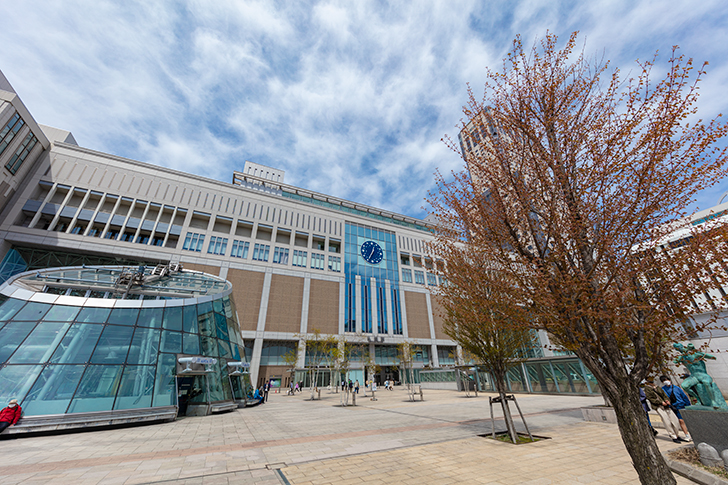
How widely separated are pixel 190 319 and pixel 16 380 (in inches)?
256

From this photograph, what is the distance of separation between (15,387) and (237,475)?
11.3 metres

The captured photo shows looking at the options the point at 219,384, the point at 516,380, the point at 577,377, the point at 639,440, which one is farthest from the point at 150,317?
the point at 516,380

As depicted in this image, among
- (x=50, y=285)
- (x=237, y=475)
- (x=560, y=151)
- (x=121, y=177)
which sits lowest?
(x=237, y=475)

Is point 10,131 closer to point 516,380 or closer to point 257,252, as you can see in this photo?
point 257,252

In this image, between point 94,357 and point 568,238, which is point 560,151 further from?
point 94,357

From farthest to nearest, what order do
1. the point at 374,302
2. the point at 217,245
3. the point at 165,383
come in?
the point at 374,302 < the point at 217,245 < the point at 165,383

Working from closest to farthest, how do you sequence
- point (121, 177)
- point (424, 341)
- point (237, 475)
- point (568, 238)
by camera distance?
point (568, 238)
point (237, 475)
point (121, 177)
point (424, 341)

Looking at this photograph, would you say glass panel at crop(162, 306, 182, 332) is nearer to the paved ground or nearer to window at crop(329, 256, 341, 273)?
the paved ground

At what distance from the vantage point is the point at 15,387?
10.4 metres

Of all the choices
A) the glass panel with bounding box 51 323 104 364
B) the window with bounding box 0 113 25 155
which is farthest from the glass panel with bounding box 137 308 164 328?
the window with bounding box 0 113 25 155

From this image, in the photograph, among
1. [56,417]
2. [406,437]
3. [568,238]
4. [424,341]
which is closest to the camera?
[568,238]

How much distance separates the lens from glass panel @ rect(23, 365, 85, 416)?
10241 millimetres

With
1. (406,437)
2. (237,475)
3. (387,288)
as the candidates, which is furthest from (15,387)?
(387,288)

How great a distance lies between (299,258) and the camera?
161ft
